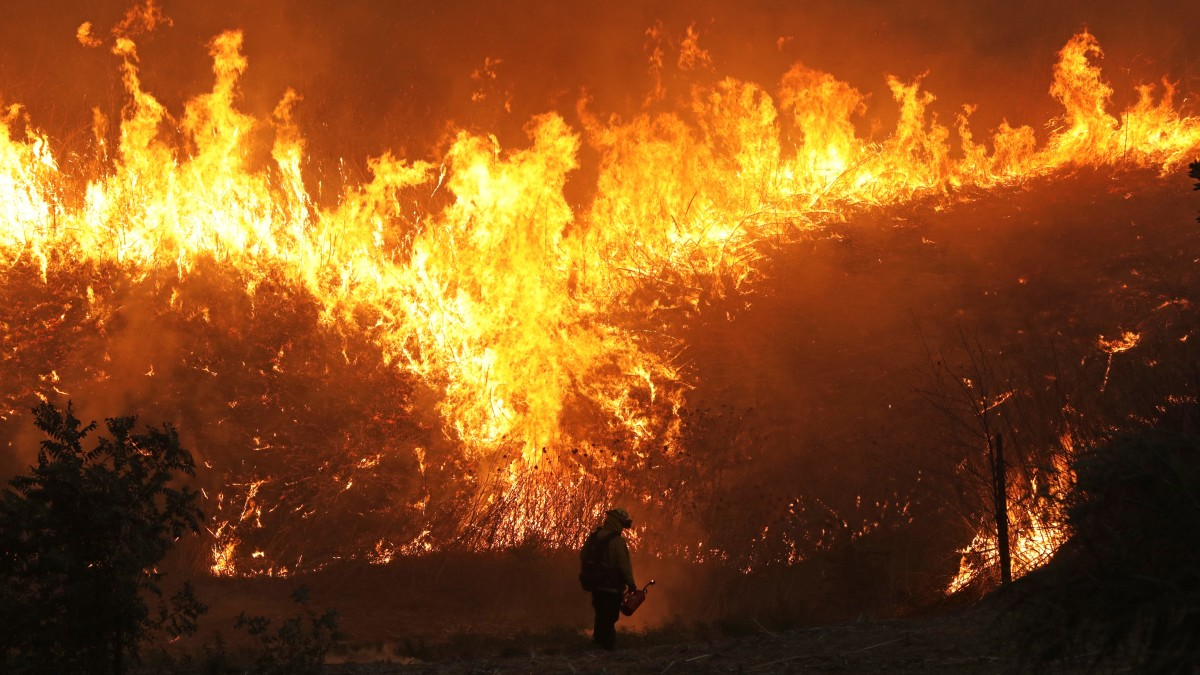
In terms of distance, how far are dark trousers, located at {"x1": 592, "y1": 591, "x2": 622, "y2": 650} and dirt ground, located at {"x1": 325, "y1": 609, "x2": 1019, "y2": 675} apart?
0.17m

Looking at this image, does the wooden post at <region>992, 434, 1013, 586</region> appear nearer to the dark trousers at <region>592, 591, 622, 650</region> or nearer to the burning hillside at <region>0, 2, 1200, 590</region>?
the burning hillside at <region>0, 2, 1200, 590</region>

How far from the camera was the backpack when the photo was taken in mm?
11836

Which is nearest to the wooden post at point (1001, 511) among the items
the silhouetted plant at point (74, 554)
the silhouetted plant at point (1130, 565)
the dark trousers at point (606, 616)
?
the dark trousers at point (606, 616)

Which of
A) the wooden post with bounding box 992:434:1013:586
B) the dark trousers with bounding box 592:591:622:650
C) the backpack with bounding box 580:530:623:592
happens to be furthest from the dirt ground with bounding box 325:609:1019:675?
the wooden post with bounding box 992:434:1013:586

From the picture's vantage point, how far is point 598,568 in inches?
467

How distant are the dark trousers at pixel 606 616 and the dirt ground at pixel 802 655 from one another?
17cm

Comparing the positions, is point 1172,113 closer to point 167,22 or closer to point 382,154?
point 382,154

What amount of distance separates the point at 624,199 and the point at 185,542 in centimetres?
1090

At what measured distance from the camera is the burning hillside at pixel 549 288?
58.0 ft

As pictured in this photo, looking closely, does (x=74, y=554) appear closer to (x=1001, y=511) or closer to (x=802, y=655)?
(x=802, y=655)

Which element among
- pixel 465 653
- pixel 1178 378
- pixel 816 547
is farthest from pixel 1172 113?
pixel 465 653

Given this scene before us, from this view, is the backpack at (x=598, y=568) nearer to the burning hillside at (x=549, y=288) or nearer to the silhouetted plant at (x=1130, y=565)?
the burning hillside at (x=549, y=288)

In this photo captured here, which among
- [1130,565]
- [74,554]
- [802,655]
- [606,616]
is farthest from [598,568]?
[1130,565]

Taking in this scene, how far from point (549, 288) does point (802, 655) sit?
479 inches
